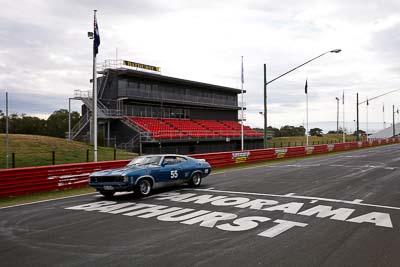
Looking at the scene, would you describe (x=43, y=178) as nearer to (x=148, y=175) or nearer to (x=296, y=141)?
(x=148, y=175)

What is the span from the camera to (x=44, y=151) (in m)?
30.1

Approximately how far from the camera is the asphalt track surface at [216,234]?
5.66 meters

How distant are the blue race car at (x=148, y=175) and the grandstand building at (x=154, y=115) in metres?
23.7

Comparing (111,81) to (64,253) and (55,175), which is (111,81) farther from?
(64,253)

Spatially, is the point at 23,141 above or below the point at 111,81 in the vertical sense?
below

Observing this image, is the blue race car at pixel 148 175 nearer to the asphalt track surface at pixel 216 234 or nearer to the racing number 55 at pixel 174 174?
the racing number 55 at pixel 174 174

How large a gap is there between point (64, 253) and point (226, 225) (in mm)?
3156

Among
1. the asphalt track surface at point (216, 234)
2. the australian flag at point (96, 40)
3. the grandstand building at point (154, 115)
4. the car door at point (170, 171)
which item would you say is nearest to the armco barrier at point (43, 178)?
the asphalt track surface at point (216, 234)

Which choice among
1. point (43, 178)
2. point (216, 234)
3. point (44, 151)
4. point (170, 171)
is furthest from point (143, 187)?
point (44, 151)

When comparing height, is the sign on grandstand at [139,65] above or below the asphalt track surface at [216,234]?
above

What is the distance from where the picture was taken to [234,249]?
20.0ft

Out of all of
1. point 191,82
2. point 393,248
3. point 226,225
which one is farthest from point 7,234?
point 191,82

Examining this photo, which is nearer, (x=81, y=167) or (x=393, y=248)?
(x=393, y=248)

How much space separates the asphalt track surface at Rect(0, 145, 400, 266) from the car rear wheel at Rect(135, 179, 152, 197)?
1.30 feet
